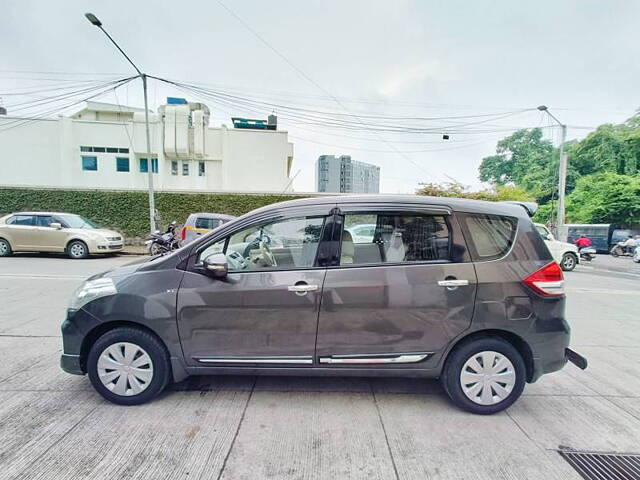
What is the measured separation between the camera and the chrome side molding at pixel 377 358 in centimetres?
262

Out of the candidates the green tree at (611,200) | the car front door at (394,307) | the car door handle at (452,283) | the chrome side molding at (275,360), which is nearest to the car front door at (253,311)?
the chrome side molding at (275,360)

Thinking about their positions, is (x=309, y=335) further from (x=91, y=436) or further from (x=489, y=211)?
(x=489, y=211)

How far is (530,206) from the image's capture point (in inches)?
127

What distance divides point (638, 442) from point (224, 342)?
3213mm

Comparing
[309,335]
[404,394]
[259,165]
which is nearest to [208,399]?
[309,335]

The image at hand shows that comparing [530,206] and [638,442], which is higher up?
[530,206]

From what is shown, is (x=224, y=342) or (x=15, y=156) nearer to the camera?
(x=224, y=342)

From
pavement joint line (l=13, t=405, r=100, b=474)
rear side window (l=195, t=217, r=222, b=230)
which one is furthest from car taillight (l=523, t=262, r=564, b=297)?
rear side window (l=195, t=217, r=222, b=230)

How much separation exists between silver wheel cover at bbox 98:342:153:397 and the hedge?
44.0ft

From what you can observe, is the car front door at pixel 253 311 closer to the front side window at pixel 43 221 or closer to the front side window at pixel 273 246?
the front side window at pixel 273 246

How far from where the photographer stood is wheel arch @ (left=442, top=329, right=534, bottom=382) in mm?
2648

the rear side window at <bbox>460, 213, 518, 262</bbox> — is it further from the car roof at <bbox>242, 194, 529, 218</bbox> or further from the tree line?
the tree line

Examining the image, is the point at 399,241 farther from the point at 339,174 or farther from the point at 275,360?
the point at 339,174

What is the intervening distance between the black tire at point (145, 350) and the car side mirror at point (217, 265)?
2.49 feet
